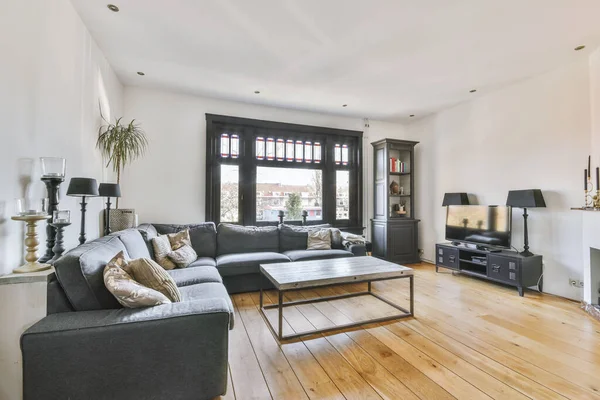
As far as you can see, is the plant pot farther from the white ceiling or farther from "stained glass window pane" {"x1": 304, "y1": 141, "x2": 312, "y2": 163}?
"stained glass window pane" {"x1": 304, "y1": 141, "x2": 312, "y2": 163}

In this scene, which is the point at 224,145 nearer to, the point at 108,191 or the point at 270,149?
the point at 270,149

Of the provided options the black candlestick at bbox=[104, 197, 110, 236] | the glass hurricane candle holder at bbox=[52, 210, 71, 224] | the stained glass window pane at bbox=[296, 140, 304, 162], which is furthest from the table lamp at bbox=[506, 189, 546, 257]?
the black candlestick at bbox=[104, 197, 110, 236]

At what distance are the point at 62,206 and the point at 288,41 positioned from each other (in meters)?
2.60

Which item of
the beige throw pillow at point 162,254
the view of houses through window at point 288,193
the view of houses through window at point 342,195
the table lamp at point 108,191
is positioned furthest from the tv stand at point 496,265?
the table lamp at point 108,191

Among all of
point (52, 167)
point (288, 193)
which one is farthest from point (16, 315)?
point (288, 193)

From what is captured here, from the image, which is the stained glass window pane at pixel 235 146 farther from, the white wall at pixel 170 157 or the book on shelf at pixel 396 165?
the book on shelf at pixel 396 165

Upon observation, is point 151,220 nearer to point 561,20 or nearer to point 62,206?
point 62,206

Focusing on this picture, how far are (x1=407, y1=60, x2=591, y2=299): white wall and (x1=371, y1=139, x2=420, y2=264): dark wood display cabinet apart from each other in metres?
0.86

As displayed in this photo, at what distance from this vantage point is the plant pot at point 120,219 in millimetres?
3309

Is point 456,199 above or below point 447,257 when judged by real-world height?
above

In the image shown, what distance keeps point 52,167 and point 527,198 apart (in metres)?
4.87

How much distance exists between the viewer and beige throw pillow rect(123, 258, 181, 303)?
6.15 ft

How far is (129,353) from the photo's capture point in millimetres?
1470

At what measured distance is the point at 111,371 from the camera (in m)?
1.45
